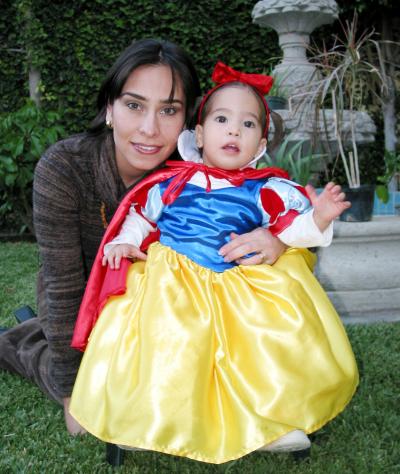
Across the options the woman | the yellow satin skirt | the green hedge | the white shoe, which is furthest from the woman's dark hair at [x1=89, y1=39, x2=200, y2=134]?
the green hedge

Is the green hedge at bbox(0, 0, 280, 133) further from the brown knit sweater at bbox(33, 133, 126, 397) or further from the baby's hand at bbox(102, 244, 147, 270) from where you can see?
the baby's hand at bbox(102, 244, 147, 270)

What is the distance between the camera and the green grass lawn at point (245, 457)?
1646 mm

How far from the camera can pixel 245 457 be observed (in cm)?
171

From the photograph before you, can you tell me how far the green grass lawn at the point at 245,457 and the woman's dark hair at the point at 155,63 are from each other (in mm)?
1056

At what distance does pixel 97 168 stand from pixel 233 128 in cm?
56

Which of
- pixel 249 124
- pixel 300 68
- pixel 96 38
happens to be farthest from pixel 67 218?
pixel 96 38

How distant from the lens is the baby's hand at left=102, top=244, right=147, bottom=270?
1639mm

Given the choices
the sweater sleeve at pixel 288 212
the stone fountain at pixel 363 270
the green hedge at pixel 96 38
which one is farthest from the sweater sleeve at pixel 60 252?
the green hedge at pixel 96 38

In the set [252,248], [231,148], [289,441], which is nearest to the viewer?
[289,441]

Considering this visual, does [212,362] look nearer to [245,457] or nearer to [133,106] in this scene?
[245,457]

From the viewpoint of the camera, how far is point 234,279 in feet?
5.15

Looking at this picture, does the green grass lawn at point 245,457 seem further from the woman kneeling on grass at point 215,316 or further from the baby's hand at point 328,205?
the baby's hand at point 328,205

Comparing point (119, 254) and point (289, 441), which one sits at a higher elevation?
point (119, 254)

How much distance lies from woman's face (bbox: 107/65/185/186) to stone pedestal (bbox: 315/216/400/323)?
1572mm
